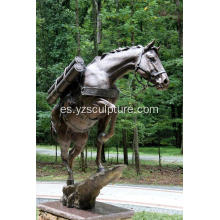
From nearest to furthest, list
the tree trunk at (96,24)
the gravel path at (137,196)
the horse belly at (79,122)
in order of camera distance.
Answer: the horse belly at (79,122) → the gravel path at (137,196) → the tree trunk at (96,24)

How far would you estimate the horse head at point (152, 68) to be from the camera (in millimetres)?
3789

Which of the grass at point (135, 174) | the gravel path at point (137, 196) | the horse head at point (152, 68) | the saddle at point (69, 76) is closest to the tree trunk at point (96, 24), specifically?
the grass at point (135, 174)

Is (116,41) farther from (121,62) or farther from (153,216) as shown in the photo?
(121,62)

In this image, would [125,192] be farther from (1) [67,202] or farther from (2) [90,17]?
(2) [90,17]

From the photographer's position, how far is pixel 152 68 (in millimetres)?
3846

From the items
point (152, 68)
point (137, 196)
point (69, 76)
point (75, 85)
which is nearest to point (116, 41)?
point (137, 196)

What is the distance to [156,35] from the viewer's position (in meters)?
11.8

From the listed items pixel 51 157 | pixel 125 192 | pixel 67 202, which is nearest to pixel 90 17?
pixel 51 157

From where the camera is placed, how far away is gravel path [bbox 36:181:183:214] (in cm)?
696

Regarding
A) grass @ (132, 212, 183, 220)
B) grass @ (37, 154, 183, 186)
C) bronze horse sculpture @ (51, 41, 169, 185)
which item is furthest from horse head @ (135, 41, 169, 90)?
grass @ (37, 154, 183, 186)

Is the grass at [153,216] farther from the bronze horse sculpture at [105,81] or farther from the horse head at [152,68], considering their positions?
the horse head at [152,68]

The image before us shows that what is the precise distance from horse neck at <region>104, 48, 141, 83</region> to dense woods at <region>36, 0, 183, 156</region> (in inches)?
211

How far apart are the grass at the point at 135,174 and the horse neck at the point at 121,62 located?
6.59 m

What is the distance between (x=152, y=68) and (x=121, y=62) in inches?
19.4
